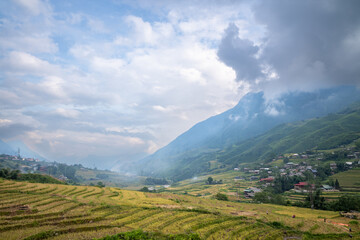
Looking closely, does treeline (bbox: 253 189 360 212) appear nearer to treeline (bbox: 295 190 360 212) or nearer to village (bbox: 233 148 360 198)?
treeline (bbox: 295 190 360 212)

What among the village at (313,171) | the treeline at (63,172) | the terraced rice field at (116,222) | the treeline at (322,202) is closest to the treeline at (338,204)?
the treeline at (322,202)

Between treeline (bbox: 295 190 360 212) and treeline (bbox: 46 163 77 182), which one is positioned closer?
treeline (bbox: 295 190 360 212)

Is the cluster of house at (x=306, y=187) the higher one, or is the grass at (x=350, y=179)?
the grass at (x=350, y=179)

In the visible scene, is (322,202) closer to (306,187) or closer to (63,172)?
(306,187)

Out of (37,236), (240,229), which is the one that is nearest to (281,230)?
(240,229)

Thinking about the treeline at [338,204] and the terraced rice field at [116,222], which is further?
the treeline at [338,204]

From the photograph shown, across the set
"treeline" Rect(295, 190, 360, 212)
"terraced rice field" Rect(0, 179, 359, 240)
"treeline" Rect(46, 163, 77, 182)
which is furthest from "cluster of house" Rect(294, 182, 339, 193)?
"treeline" Rect(46, 163, 77, 182)

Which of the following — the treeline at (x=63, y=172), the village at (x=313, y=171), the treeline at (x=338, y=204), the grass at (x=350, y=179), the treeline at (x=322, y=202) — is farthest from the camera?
the treeline at (x=63, y=172)

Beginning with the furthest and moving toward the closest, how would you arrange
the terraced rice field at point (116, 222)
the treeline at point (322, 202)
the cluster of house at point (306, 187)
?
the cluster of house at point (306, 187) < the treeline at point (322, 202) < the terraced rice field at point (116, 222)

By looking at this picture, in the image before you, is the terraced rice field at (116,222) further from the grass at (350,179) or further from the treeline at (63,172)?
the treeline at (63,172)

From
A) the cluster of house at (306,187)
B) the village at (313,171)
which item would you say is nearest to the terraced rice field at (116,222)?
the cluster of house at (306,187)

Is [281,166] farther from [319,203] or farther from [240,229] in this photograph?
[240,229]

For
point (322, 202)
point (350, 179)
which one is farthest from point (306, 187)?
point (322, 202)

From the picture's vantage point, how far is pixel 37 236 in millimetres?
17031
